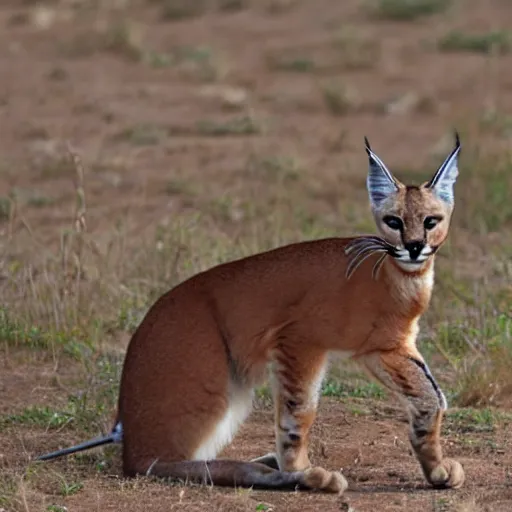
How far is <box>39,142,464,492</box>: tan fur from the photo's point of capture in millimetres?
5688

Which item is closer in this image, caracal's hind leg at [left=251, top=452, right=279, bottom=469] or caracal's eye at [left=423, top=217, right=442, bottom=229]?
caracal's eye at [left=423, top=217, right=442, bottom=229]

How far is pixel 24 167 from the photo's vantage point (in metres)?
12.6

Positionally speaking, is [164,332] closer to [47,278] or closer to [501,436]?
[501,436]

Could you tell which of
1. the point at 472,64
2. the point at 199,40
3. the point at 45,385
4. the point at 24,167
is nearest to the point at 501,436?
the point at 45,385

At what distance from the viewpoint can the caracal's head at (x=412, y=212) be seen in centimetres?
550

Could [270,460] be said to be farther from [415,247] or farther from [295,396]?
[415,247]

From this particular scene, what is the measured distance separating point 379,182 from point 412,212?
202 millimetres

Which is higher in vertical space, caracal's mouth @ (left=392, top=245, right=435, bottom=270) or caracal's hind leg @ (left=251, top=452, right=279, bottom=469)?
caracal's mouth @ (left=392, top=245, right=435, bottom=270)

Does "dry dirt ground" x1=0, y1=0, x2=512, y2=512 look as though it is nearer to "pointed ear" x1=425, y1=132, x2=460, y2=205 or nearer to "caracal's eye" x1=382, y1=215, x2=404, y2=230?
"caracal's eye" x1=382, y1=215, x2=404, y2=230

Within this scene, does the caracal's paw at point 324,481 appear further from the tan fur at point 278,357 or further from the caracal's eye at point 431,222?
the caracal's eye at point 431,222

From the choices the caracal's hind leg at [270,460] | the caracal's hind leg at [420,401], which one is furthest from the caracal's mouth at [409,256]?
the caracal's hind leg at [270,460]

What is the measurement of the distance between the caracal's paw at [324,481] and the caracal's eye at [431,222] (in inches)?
38.0

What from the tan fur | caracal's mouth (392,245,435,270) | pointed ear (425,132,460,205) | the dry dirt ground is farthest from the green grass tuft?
caracal's mouth (392,245,435,270)

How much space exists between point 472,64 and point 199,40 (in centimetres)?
329
